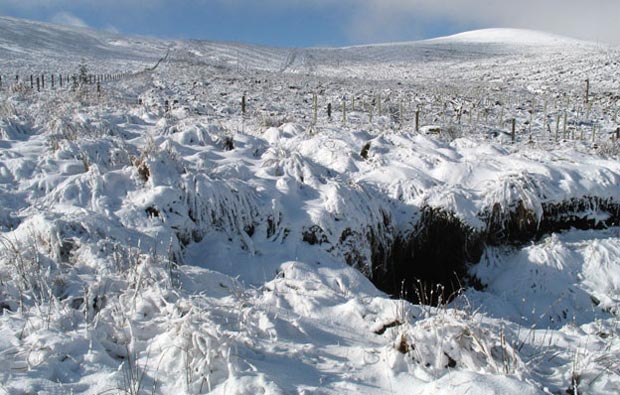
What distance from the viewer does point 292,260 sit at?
519cm

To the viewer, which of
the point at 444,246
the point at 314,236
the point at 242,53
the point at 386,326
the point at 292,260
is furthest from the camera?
the point at 242,53

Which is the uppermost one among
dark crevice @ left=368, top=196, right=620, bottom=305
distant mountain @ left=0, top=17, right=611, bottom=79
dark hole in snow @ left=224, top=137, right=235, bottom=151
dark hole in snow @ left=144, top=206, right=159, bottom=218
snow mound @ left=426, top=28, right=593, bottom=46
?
snow mound @ left=426, top=28, right=593, bottom=46

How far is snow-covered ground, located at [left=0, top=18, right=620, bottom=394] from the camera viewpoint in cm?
272

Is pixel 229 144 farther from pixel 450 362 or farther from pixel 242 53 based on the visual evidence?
pixel 242 53

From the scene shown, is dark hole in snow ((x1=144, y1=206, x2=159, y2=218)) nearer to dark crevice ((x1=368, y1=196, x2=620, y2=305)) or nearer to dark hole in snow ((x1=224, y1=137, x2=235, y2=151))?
dark crevice ((x1=368, y1=196, x2=620, y2=305))

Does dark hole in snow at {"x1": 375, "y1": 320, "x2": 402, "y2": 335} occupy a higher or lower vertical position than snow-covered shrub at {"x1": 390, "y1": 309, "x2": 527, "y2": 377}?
lower

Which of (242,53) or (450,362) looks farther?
(242,53)

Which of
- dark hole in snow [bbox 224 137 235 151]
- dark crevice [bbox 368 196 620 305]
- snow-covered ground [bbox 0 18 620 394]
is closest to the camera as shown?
snow-covered ground [bbox 0 18 620 394]

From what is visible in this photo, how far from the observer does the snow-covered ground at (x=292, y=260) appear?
2.72m

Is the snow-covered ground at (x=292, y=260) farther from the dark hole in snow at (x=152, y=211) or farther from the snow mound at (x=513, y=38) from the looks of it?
the snow mound at (x=513, y=38)

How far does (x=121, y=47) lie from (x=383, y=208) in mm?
64351

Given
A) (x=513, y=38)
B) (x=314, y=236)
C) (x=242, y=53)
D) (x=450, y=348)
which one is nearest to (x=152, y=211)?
(x=314, y=236)

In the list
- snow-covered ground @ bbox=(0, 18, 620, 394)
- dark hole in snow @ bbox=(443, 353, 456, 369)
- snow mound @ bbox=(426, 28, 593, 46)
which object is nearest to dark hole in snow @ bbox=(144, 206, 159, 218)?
snow-covered ground @ bbox=(0, 18, 620, 394)

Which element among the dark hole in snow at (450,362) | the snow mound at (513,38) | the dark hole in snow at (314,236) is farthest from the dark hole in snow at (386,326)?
the snow mound at (513,38)
